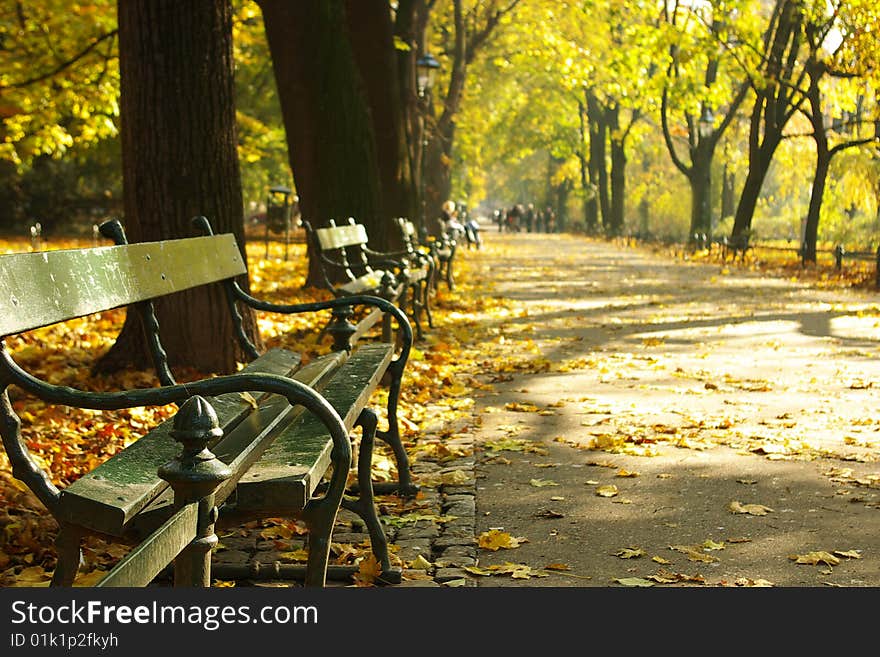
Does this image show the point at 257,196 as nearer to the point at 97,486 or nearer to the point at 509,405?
the point at 509,405

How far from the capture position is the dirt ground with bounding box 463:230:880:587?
172 inches

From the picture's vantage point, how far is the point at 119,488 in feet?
10.2

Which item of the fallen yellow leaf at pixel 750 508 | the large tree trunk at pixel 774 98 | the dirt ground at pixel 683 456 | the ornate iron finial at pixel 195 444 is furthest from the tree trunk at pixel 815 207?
the ornate iron finial at pixel 195 444

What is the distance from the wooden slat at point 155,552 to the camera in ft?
7.71

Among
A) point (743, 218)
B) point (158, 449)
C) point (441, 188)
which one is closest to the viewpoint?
point (158, 449)

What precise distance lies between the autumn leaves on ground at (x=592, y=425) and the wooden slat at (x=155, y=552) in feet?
4.82

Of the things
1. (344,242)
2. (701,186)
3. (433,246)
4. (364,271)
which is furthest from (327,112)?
(701,186)

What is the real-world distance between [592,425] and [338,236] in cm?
284

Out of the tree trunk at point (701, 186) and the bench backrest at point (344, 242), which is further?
the tree trunk at point (701, 186)

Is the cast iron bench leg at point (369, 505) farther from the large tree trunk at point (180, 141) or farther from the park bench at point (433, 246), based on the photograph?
the park bench at point (433, 246)

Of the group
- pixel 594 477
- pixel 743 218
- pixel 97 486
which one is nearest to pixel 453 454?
pixel 594 477

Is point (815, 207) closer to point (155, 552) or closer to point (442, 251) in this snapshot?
point (442, 251)

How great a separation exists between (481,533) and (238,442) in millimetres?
1428

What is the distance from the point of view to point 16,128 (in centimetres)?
2209
